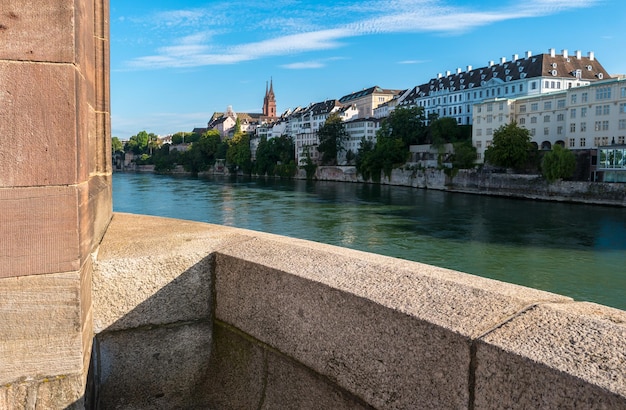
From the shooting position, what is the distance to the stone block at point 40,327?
195cm

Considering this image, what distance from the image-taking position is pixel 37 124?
76.7 inches

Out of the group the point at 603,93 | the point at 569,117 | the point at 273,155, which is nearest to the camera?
the point at 603,93

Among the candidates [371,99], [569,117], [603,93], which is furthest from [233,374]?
[371,99]

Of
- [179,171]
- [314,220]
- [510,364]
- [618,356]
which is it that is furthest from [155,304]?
[179,171]

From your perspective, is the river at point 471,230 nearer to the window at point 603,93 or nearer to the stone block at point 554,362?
the window at point 603,93

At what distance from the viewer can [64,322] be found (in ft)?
6.61

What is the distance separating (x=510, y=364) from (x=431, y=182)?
6518cm

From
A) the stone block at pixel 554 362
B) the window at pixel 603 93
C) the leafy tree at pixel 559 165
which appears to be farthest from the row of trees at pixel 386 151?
the stone block at pixel 554 362

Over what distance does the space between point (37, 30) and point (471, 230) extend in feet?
95.6

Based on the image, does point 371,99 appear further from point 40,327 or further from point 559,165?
point 40,327

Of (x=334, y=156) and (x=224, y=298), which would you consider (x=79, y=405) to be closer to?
(x=224, y=298)

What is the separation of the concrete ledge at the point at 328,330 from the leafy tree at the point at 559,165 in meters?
50.0

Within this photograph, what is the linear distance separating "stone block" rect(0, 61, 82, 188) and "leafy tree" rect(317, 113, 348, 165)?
9263cm

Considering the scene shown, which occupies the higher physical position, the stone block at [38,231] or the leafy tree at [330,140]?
the leafy tree at [330,140]
